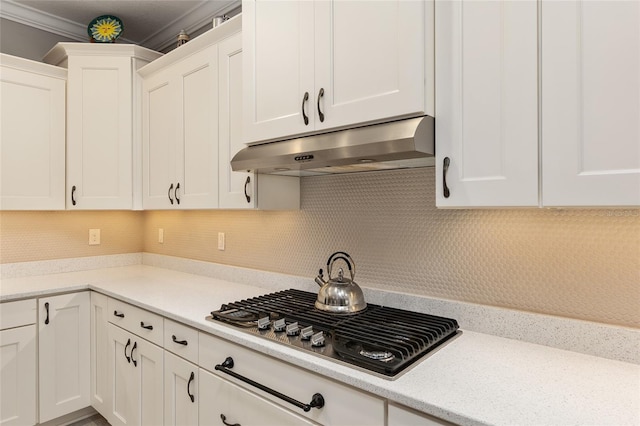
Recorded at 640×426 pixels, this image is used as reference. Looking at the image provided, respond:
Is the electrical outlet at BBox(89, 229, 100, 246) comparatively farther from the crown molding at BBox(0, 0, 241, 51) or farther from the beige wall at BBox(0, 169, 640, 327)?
the crown molding at BBox(0, 0, 241, 51)

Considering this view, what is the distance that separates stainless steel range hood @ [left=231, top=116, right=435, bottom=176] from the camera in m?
1.23

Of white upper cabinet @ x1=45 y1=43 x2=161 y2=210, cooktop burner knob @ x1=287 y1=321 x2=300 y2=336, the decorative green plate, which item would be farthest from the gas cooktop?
the decorative green plate

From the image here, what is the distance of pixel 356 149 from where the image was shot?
1351 millimetres

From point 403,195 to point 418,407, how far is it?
96 cm

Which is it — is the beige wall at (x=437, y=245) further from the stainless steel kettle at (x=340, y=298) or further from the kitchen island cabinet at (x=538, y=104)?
the kitchen island cabinet at (x=538, y=104)

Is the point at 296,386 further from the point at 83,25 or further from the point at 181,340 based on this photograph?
the point at 83,25

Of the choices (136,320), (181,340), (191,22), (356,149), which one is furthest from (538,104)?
(191,22)

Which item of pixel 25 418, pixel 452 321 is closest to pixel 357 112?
pixel 452 321

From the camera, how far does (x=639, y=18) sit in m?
0.93

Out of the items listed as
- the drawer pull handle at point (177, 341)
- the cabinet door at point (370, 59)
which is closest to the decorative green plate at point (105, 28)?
the cabinet door at point (370, 59)

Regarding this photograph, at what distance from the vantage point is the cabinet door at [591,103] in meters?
0.94

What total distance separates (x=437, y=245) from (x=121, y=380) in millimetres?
1931

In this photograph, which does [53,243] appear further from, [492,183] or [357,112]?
[492,183]

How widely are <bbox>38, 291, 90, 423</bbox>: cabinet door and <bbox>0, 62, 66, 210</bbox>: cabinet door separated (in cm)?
70
